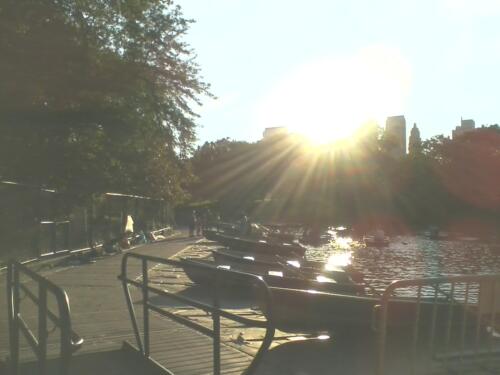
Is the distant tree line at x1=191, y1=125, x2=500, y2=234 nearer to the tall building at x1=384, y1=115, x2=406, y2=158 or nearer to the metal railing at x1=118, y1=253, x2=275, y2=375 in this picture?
the tall building at x1=384, y1=115, x2=406, y2=158

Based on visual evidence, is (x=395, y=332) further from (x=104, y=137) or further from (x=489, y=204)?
(x=489, y=204)

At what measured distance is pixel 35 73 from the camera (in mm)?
15680

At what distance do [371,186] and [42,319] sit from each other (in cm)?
8739

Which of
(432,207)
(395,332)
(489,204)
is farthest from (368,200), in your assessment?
(395,332)

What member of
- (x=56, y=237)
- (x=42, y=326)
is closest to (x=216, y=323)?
(x=42, y=326)

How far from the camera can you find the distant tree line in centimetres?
8606

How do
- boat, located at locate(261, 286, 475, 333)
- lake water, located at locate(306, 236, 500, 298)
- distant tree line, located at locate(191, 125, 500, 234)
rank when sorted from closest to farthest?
boat, located at locate(261, 286, 475, 333) → lake water, located at locate(306, 236, 500, 298) → distant tree line, located at locate(191, 125, 500, 234)

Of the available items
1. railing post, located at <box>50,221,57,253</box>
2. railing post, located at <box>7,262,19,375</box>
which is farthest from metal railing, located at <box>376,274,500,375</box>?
railing post, located at <box>50,221,57,253</box>

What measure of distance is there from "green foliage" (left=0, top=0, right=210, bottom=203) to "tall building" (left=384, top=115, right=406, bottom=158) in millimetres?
88872

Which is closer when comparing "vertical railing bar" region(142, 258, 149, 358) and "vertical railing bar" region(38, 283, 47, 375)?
"vertical railing bar" region(38, 283, 47, 375)

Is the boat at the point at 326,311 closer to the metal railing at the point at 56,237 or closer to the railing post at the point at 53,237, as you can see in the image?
the metal railing at the point at 56,237

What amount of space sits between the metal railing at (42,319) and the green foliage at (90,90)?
30.0ft

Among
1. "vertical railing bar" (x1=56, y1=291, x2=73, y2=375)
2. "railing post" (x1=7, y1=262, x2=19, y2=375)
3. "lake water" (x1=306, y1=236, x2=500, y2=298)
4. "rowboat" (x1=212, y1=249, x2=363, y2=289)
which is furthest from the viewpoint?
"lake water" (x1=306, y1=236, x2=500, y2=298)

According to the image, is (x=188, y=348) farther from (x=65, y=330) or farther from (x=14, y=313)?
(x=65, y=330)
